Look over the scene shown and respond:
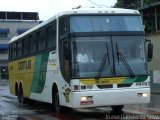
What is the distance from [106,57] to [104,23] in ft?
4.00

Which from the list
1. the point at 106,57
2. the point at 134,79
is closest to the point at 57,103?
the point at 106,57

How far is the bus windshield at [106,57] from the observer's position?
1447 cm

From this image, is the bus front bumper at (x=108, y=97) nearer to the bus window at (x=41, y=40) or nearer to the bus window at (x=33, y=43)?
the bus window at (x=41, y=40)

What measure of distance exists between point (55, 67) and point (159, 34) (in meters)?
18.3

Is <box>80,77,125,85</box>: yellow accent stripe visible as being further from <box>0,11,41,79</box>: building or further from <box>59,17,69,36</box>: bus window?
<box>0,11,41,79</box>: building

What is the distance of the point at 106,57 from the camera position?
47.9 feet

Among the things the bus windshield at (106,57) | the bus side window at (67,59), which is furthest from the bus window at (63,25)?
the bus windshield at (106,57)

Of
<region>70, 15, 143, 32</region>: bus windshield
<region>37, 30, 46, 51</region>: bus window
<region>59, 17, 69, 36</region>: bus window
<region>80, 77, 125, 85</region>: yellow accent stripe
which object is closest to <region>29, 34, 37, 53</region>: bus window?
<region>37, 30, 46, 51</region>: bus window

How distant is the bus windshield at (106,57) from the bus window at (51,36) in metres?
2.10

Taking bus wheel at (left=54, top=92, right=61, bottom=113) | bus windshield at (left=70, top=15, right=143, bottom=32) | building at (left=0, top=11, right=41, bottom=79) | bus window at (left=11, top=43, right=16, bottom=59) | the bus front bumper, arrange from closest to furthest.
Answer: the bus front bumper
bus windshield at (left=70, top=15, right=143, bottom=32)
bus wheel at (left=54, top=92, right=61, bottom=113)
bus window at (left=11, top=43, right=16, bottom=59)
building at (left=0, top=11, right=41, bottom=79)

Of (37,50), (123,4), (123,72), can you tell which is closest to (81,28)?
(123,72)

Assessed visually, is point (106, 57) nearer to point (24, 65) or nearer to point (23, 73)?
point (24, 65)

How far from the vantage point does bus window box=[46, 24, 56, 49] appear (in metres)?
16.7

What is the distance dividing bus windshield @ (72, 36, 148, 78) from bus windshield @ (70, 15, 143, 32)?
1.04 ft
